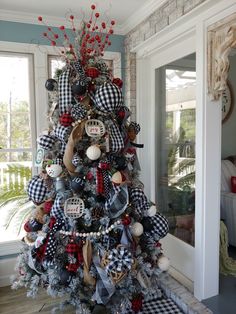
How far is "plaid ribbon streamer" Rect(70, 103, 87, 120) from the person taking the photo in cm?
155

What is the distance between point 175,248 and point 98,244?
128cm

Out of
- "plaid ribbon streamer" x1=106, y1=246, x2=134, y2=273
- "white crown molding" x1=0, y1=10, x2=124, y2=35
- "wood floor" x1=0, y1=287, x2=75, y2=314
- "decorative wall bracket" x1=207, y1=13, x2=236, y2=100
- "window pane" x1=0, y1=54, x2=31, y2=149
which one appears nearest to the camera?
"plaid ribbon streamer" x1=106, y1=246, x2=134, y2=273

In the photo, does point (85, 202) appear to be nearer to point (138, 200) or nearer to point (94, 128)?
point (138, 200)

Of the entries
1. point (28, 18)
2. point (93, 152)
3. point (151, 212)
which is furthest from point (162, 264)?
point (28, 18)

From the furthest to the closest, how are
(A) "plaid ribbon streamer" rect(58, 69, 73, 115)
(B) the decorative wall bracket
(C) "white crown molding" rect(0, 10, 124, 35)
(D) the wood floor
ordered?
(C) "white crown molding" rect(0, 10, 124, 35)
(D) the wood floor
(B) the decorative wall bracket
(A) "plaid ribbon streamer" rect(58, 69, 73, 115)

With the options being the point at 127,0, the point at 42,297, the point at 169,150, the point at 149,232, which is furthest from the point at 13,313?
the point at 127,0

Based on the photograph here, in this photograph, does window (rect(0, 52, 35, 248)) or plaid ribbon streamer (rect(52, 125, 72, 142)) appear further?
window (rect(0, 52, 35, 248))

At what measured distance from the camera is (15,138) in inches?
105

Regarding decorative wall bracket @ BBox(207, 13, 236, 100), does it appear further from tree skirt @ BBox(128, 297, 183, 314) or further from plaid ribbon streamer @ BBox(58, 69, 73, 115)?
tree skirt @ BBox(128, 297, 183, 314)

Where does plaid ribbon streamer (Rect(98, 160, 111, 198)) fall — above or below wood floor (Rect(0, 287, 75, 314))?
above

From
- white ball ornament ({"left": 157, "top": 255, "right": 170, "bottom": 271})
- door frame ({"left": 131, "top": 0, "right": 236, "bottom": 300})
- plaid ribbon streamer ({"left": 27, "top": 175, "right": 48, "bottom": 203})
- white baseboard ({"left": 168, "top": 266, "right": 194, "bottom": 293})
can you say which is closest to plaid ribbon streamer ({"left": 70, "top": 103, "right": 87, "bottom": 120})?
plaid ribbon streamer ({"left": 27, "top": 175, "right": 48, "bottom": 203})

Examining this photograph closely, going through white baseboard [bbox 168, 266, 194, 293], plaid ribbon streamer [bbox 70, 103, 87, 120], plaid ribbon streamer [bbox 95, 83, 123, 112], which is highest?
plaid ribbon streamer [bbox 95, 83, 123, 112]

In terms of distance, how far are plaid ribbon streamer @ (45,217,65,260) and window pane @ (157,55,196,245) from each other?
1.34 meters

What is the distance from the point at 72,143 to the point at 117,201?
16.6 inches
